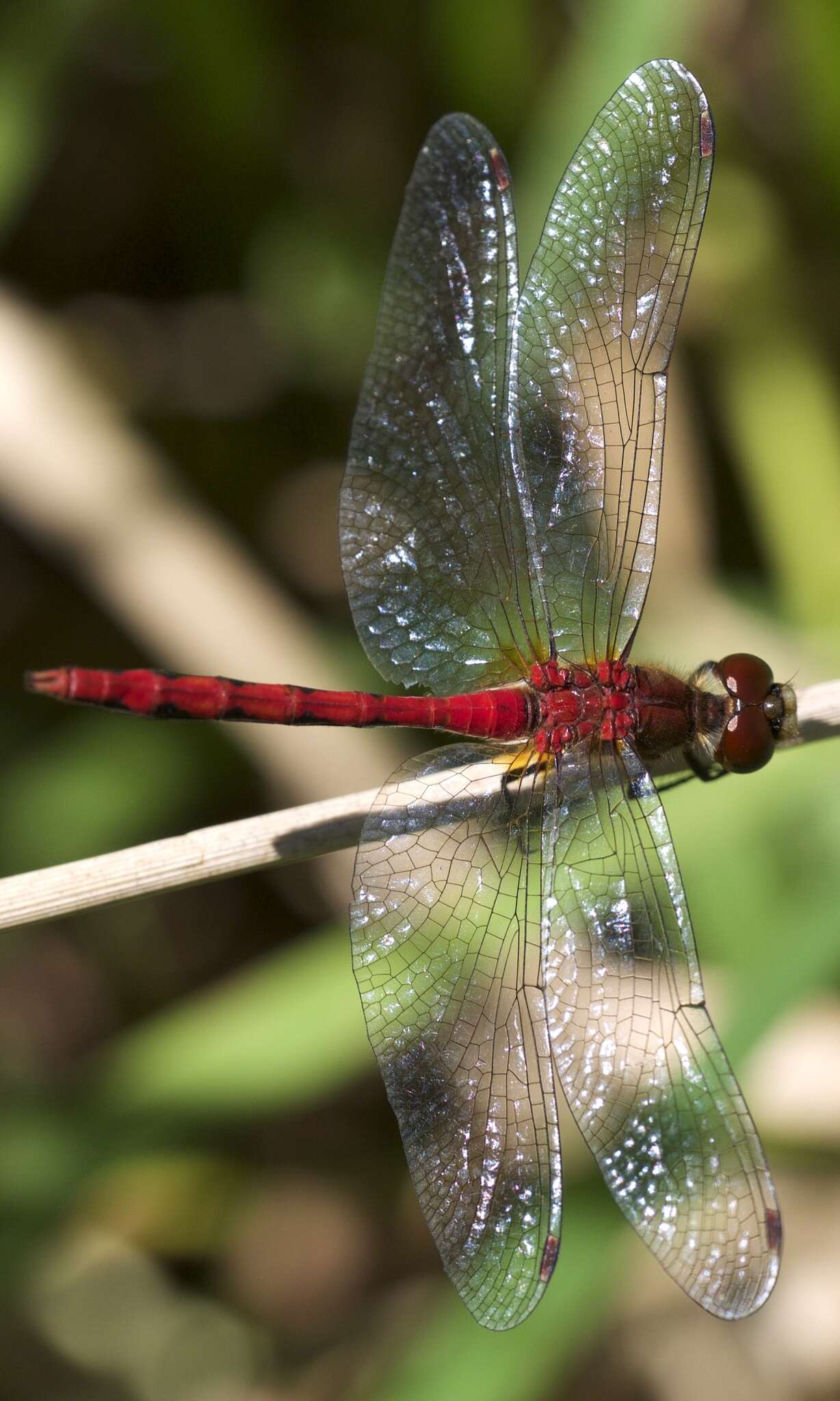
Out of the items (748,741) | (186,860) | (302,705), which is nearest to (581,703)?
(748,741)

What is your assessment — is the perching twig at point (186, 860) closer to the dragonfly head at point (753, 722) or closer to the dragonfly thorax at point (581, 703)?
the dragonfly thorax at point (581, 703)

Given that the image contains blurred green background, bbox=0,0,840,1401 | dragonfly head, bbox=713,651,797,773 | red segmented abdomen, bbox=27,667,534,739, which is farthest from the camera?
blurred green background, bbox=0,0,840,1401

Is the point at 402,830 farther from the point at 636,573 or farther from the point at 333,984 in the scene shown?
the point at 333,984

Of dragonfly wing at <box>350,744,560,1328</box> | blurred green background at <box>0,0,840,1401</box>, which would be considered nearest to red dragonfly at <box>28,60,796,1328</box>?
dragonfly wing at <box>350,744,560,1328</box>

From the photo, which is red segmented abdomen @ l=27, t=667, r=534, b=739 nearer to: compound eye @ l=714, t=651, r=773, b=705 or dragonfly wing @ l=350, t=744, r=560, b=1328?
dragonfly wing @ l=350, t=744, r=560, b=1328

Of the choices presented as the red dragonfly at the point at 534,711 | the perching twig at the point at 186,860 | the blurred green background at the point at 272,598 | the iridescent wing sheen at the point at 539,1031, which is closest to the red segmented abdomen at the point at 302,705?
the red dragonfly at the point at 534,711

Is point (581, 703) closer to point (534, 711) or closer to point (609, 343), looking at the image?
point (534, 711)
